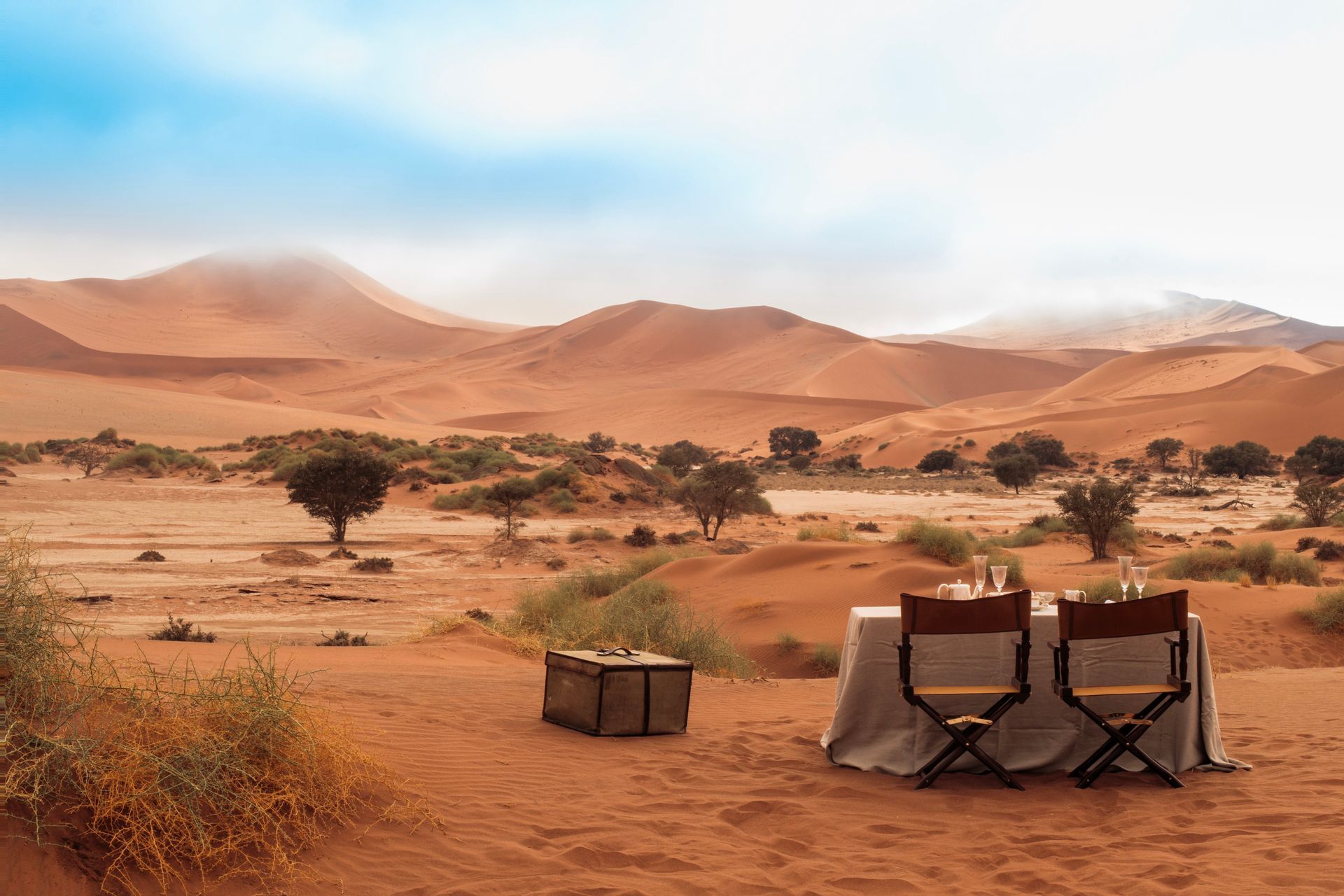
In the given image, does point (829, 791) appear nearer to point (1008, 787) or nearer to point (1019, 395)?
point (1008, 787)

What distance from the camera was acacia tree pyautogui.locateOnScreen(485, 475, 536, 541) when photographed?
24.7m

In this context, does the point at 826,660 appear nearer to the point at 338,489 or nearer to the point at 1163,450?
the point at 338,489

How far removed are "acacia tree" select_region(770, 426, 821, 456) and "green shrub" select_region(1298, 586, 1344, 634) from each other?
6014 centimetres

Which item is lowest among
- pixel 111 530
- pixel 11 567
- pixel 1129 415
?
pixel 111 530

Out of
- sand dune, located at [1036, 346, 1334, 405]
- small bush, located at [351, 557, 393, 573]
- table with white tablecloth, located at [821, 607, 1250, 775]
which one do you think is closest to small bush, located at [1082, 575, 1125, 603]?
table with white tablecloth, located at [821, 607, 1250, 775]

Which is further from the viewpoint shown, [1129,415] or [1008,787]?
[1129,415]

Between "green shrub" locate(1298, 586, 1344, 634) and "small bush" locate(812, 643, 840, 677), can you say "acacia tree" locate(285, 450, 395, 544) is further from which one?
"green shrub" locate(1298, 586, 1344, 634)

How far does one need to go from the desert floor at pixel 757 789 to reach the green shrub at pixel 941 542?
46.1 inches

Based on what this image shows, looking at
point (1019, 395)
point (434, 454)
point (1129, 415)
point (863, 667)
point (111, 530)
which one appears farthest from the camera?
point (1019, 395)

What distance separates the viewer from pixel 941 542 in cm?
1605

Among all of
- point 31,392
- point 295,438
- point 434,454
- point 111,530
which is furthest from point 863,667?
point 31,392

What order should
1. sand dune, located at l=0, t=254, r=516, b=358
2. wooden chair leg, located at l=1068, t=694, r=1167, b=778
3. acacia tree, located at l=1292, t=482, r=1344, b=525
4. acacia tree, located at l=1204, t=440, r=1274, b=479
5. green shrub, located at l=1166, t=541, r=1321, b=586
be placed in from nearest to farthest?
wooden chair leg, located at l=1068, t=694, r=1167, b=778
green shrub, located at l=1166, t=541, r=1321, b=586
acacia tree, located at l=1292, t=482, r=1344, b=525
acacia tree, located at l=1204, t=440, r=1274, b=479
sand dune, located at l=0, t=254, r=516, b=358

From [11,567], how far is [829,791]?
392 cm

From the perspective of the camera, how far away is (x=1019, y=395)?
116m
